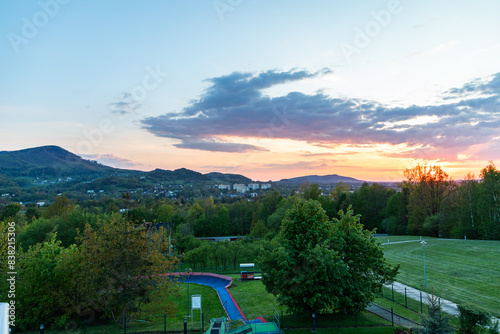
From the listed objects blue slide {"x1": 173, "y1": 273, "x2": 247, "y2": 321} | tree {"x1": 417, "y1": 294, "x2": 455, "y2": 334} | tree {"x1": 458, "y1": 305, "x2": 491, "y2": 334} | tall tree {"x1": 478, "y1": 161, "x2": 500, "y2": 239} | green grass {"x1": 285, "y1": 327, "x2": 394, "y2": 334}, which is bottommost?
blue slide {"x1": 173, "y1": 273, "x2": 247, "y2": 321}

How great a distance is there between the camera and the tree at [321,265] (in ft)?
56.0

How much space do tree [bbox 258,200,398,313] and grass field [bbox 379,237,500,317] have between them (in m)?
5.92

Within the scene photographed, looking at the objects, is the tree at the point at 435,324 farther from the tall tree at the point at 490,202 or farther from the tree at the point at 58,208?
the tree at the point at 58,208

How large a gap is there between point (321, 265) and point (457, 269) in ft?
93.1

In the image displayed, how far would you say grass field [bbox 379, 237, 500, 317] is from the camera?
84.9 ft

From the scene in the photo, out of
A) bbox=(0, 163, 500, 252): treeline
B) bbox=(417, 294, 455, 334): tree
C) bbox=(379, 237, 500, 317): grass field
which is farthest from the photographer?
bbox=(0, 163, 500, 252): treeline

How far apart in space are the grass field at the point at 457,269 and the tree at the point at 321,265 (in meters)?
5.92

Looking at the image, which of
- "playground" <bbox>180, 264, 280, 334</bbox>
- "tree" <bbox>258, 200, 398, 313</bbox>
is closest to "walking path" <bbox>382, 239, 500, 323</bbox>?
"tree" <bbox>258, 200, 398, 313</bbox>

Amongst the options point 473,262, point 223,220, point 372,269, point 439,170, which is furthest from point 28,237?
point 439,170

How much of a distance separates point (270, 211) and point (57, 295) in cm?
7552

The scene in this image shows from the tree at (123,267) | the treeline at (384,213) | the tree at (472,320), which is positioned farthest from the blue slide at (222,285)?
the treeline at (384,213)

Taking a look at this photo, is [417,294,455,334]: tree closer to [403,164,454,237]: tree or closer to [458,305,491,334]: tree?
[458,305,491,334]: tree

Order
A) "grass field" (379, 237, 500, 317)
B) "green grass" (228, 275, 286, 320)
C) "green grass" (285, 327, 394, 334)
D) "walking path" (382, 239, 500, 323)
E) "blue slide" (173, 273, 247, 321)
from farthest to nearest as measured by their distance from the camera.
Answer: "blue slide" (173, 273, 247, 321) → "grass field" (379, 237, 500, 317) → "green grass" (228, 275, 286, 320) → "walking path" (382, 239, 500, 323) → "green grass" (285, 327, 394, 334)

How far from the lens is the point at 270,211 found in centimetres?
9288
